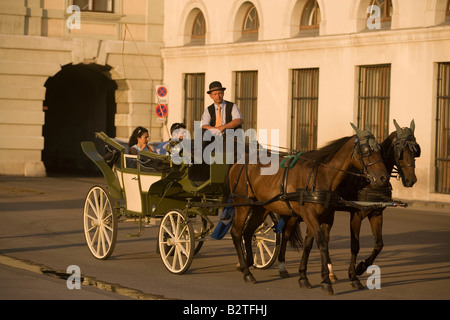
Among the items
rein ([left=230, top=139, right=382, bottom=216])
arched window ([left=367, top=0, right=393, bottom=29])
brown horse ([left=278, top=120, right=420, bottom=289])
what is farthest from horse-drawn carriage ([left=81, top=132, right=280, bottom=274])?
arched window ([left=367, top=0, right=393, bottom=29])

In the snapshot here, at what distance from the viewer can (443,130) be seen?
23.4 m

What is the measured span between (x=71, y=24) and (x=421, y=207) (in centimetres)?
1330

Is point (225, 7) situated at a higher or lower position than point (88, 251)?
higher

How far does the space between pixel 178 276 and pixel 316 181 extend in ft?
6.80

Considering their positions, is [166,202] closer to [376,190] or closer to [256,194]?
[256,194]

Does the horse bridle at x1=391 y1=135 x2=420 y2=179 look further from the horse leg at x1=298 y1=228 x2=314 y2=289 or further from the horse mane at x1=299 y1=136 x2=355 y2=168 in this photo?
the horse leg at x1=298 y1=228 x2=314 y2=289

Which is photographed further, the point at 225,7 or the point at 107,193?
the point at 225,7

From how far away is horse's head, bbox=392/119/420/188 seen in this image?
11398 mm

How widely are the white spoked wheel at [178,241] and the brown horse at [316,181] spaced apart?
23.0 inches
